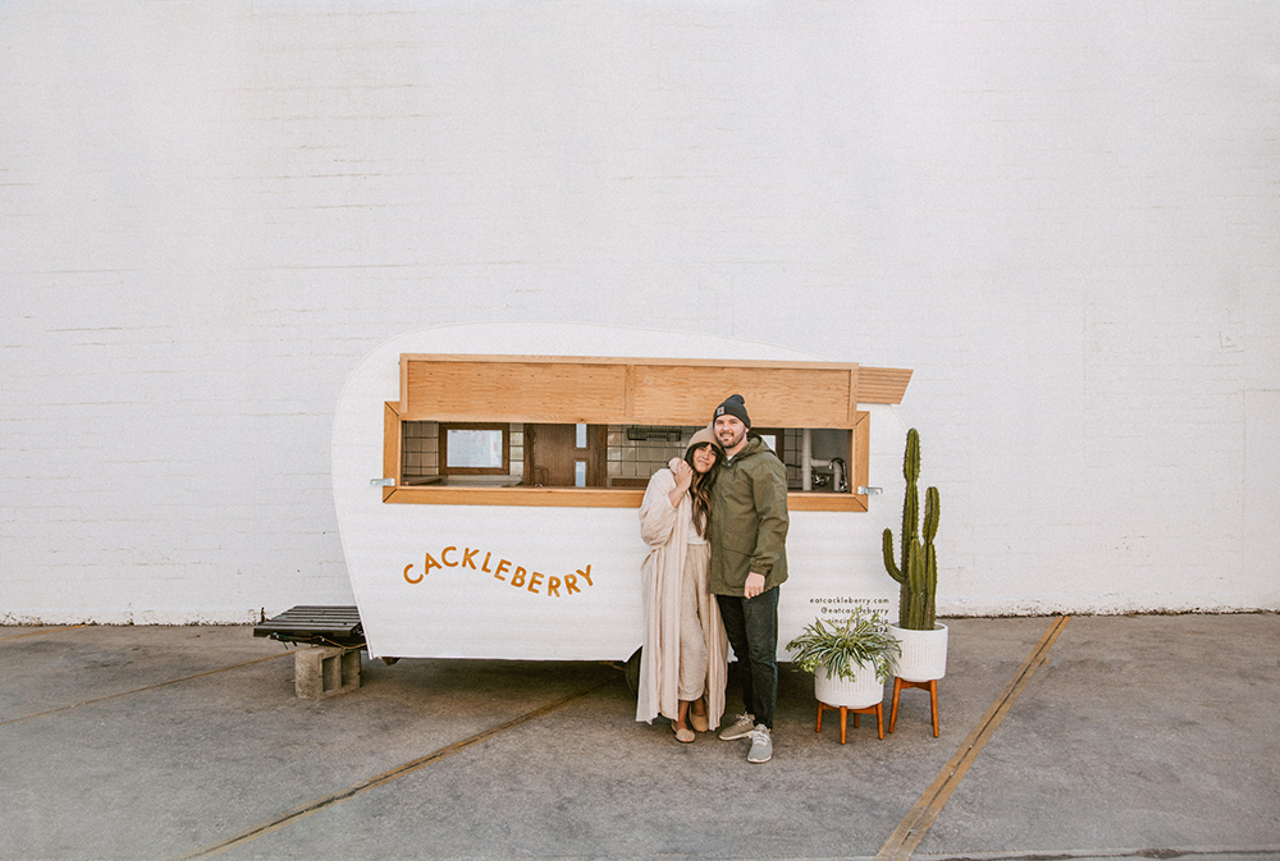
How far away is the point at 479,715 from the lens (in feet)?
14.1

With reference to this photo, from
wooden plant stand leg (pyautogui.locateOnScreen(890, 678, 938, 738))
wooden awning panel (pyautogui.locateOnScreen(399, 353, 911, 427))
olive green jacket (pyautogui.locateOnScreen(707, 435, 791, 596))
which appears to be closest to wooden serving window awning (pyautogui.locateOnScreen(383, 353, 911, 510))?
wooden awning panel (pyautogui.locateOnScreen(399, 353, 911, 427))

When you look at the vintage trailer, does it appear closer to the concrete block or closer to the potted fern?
the potted fern

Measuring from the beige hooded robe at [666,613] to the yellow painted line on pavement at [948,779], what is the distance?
110 centimetres

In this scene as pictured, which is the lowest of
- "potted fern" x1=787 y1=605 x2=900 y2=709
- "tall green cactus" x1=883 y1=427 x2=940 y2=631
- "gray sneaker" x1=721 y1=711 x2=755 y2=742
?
"gray sneaker" x1=721 y1=711 x2=755 y2=742

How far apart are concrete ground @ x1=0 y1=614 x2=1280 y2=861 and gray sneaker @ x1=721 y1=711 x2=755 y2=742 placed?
57 millimetres

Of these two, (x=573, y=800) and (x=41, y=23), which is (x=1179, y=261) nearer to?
(x=573, y=800)

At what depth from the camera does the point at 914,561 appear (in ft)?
13.1

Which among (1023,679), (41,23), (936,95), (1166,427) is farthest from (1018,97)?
(41,23)

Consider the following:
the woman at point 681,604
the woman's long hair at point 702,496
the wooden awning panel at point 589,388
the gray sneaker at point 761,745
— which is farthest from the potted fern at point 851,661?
the wooden awning panel at point 589,388

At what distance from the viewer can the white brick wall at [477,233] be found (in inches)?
251

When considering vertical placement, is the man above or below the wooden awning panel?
below

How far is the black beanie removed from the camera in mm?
3835

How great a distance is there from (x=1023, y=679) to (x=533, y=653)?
3270mm

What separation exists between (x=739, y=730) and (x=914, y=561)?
4.25 ft
